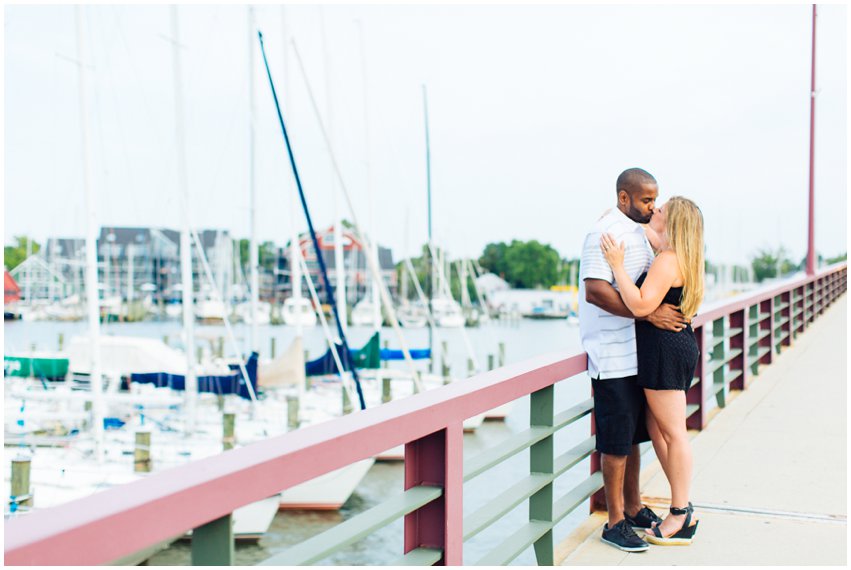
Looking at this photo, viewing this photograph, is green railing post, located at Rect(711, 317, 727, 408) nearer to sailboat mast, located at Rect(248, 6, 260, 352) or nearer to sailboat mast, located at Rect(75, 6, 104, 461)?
sailboat mast, located at Rect(75, 6, 104, 461)

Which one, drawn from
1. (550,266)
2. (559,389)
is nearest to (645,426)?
(559,389)

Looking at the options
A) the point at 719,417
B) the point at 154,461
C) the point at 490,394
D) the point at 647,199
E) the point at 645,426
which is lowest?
the point at 154,461

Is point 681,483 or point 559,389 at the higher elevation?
point 681,483

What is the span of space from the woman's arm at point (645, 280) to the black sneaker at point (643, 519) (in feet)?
4.26

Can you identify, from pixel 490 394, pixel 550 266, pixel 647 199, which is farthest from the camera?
pixel 550 266

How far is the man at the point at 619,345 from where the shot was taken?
3.83 meters

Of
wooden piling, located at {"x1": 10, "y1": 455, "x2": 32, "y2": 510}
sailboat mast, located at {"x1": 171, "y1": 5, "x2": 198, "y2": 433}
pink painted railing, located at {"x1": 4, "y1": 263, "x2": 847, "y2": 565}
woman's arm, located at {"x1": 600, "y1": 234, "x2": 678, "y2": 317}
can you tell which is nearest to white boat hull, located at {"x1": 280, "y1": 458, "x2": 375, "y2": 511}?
sailboat mast, located at {"x1": 171, "y1": 5, "x2": 198, "y2": 433}

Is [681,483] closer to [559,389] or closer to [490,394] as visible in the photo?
[490,394]

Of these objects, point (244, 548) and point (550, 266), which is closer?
point (244, 548)

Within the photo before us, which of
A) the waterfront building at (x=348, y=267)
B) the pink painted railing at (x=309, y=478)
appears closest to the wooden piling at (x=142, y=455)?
the pink painted railing at (x=309, y=478)

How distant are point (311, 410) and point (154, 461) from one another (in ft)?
20.4

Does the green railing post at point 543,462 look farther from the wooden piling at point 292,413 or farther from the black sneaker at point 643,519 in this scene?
the wooden piling at point 292,413

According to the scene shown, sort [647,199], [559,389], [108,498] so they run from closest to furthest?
1. [108,498]
2. [647,199]
3. [559,389]

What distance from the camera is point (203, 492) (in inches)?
70.1
